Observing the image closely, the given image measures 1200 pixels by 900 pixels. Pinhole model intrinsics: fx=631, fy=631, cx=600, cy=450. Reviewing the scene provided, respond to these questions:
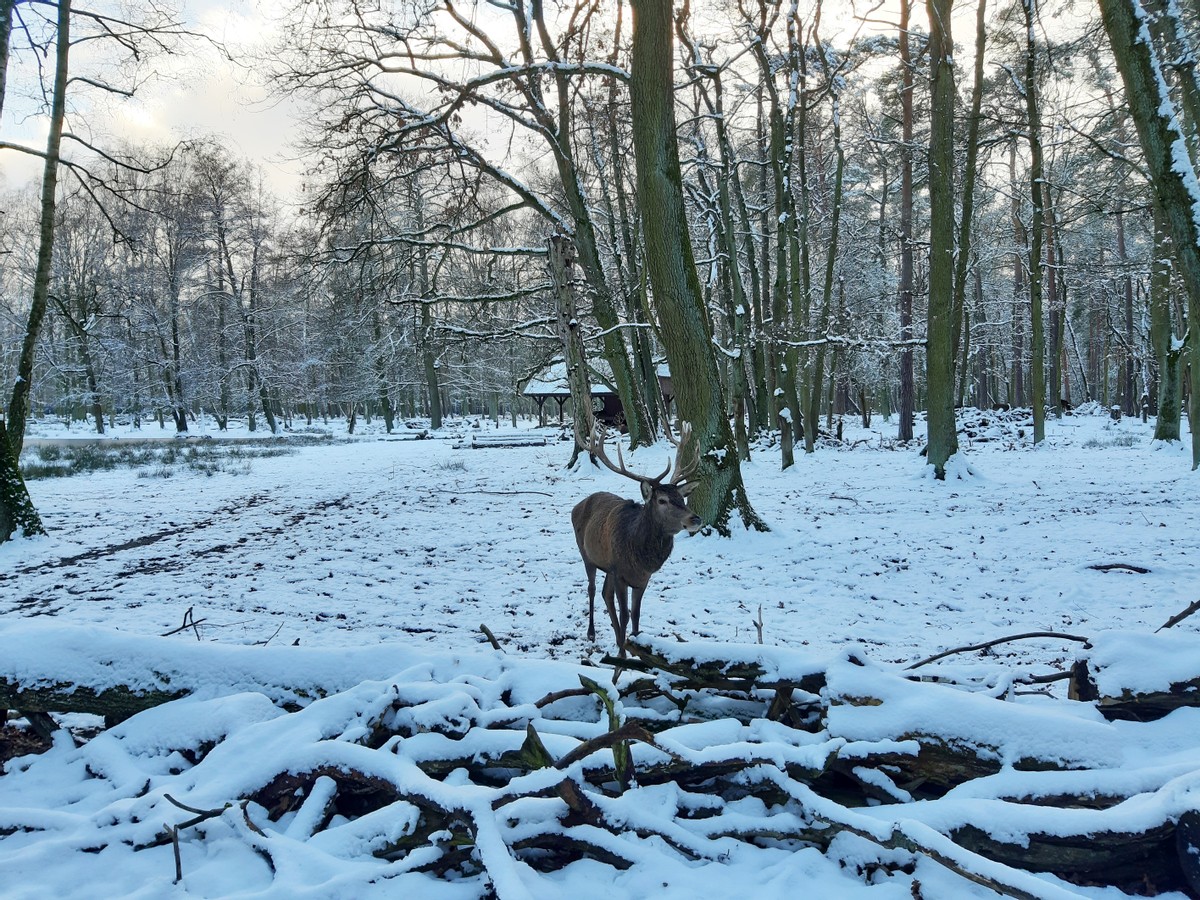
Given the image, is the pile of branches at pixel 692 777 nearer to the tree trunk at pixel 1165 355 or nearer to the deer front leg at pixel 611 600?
the deer front leg at pixel 611 600

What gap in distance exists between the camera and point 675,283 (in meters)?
8.09

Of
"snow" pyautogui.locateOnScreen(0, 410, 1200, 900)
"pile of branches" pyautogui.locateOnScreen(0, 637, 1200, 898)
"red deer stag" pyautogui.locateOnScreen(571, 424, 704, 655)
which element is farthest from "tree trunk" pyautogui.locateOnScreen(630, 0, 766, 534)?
"pile of branches" pyautogui.locateOnScreen(0, 637, 1200, 898)

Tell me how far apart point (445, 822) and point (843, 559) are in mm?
6175

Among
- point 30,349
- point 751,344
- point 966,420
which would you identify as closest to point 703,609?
point 30,349

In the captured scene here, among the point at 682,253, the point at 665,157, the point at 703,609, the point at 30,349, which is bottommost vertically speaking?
the point at 703,609

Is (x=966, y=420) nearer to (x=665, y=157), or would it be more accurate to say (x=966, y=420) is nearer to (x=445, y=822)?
(x=665, y=157)

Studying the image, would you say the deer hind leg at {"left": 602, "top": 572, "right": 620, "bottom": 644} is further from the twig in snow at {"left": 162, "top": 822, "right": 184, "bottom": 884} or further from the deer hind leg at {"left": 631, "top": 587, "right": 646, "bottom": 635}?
the twig in snow at {"left": 162, "top": 822, "right": 184, "bottom": 884}

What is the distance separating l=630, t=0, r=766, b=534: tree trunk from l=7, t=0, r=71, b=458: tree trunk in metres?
8.31

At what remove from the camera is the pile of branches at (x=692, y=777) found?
1809 millimetres

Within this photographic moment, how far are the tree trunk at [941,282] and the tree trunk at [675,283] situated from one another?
586 cm

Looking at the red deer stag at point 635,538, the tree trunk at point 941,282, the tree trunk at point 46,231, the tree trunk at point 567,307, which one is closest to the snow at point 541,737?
the red deer stag at point 635,538

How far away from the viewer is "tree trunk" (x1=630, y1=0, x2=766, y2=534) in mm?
7797

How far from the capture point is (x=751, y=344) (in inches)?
800

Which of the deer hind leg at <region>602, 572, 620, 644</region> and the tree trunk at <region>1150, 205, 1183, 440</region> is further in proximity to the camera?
the tree trunk at <region>1150, 205, 1183, 440</region>
